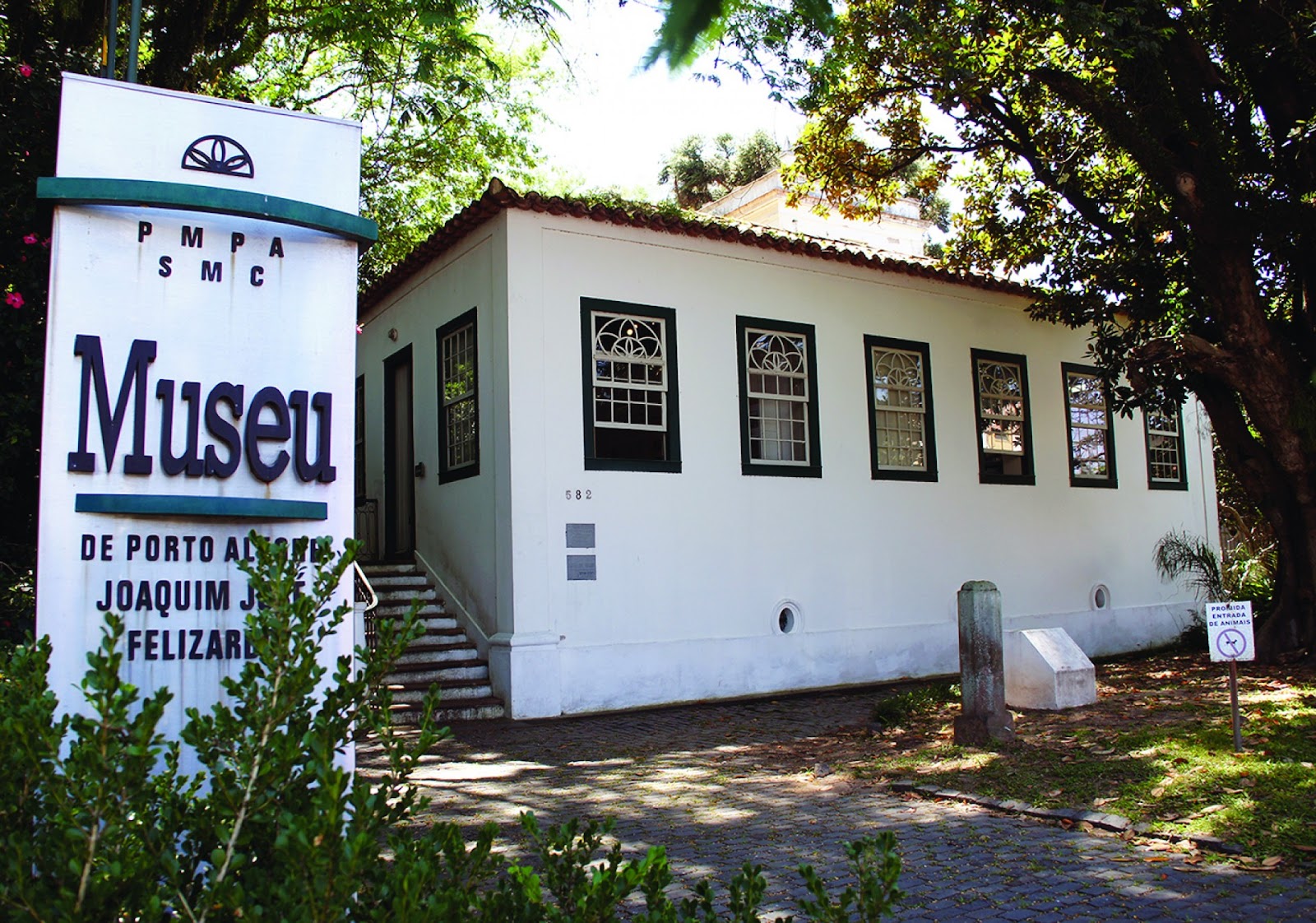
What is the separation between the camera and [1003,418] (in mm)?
14203

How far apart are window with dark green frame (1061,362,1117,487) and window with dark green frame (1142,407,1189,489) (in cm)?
85

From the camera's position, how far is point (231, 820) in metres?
2.26

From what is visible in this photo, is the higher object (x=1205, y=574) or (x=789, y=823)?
(x=1205, y=574)

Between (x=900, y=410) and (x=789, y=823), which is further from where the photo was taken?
(x=900, y=410)

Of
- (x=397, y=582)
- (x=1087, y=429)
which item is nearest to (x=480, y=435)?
(x=397, y=582)

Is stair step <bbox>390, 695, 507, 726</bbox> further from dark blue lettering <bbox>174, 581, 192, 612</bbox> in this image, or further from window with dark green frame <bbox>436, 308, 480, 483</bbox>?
dark blue lettering <bbox>174, 581, 192, 612</bbox>

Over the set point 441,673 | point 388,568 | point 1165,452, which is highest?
point 1165,452

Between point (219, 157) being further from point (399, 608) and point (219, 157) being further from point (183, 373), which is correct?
point (399, 608)

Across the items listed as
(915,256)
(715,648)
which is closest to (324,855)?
(715,648)

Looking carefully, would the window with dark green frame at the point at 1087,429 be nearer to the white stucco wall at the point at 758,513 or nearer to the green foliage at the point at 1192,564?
the white stucco wall at the point at 758,513

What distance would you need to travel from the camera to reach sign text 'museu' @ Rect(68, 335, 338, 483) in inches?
132

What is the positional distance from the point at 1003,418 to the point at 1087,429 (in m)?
1.84

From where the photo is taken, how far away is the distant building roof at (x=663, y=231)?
10.7 metres

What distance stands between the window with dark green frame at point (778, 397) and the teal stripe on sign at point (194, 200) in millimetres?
8321
